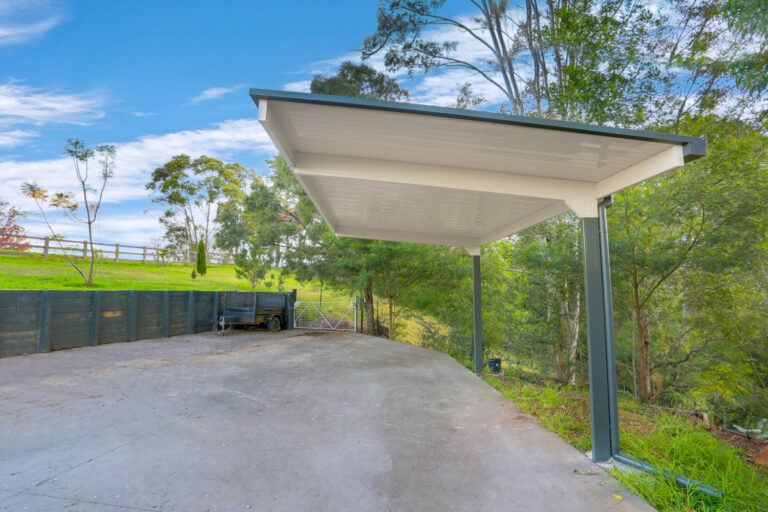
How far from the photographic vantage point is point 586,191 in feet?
11.8

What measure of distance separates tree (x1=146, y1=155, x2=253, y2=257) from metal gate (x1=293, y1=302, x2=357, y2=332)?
14.5 m

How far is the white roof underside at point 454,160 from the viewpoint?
279cm

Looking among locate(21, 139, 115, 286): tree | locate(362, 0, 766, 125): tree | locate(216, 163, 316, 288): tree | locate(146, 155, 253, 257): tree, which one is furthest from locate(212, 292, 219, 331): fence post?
locate(146, 155, 253, 257): tree

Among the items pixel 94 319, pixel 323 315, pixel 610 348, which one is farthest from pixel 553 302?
pixel 94 319

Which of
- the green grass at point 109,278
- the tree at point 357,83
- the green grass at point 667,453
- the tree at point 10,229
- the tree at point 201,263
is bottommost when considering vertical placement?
the green grass at point 667,453

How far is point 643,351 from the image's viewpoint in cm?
592

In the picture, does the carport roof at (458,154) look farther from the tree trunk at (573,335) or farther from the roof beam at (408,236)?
the tree trunk at (573,335)

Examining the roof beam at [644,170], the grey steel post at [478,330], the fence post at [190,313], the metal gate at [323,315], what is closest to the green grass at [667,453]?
the grey steel post at [478,330]

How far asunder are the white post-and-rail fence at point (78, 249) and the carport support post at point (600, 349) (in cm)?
1409

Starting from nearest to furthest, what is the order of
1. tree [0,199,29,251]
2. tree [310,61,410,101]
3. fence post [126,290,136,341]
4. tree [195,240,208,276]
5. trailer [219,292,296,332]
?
fence post [126,290,136,341] → trailer [219,292,296,332] → tree [310,61,410,101] → tree [0,199,29,251] → tree [195,240,208,276]

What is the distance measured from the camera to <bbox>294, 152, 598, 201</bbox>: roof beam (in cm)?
364

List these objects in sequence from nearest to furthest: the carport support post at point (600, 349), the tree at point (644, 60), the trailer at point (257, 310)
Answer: the carport support post at point (600, 349)
the tree at point (644, 60)
the trailer at point (257, 310)

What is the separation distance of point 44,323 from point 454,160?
8041 mm

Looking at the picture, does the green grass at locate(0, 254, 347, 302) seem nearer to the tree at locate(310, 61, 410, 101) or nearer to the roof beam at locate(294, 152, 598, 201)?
the tree at locate(310, 61, 410, 101)
